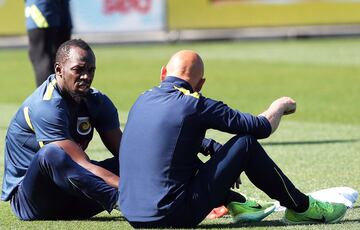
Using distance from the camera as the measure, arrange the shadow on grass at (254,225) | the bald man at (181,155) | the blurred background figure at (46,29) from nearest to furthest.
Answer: the bald man at (181,155) → the shadow on grass at (254,225) → the blurred background figure at (46,29)

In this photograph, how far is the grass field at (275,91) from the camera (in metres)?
9.14

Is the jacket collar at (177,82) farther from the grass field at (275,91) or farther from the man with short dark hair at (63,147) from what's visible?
the grass field at (275,91)

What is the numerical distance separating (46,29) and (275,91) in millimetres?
5779

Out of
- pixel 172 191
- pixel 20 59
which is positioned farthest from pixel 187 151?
pixel 20 59

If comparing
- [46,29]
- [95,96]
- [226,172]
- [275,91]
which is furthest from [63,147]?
[275,91]

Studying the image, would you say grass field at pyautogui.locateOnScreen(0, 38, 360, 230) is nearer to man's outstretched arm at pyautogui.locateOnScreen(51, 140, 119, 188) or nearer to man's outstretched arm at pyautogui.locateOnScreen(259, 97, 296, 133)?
man's outstretched arm at pyautogui.locateOnScreen(51, 140, 119, 188)

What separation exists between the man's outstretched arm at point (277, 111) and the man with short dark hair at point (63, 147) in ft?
3.79

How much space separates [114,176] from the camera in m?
7.32

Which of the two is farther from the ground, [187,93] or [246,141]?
[187,93]

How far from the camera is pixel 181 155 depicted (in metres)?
6.86

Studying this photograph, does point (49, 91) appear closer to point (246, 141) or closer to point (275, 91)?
point (246, 141)

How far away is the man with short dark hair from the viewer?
7.14 meters

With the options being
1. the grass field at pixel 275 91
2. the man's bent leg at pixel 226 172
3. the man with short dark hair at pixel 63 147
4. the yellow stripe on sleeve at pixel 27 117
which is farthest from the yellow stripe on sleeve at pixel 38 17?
the man's bent leg at pixel 226 172

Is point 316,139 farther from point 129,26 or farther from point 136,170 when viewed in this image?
point 129,26
